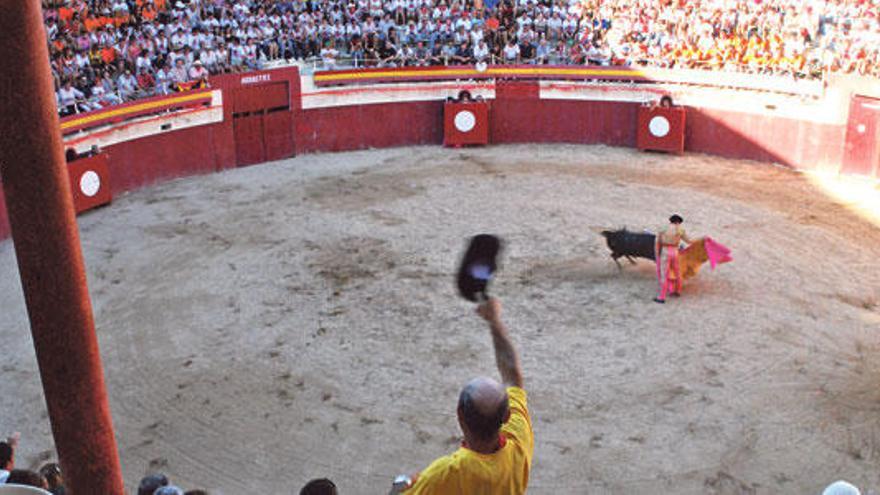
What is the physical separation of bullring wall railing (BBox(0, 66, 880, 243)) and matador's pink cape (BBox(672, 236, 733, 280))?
302 inches

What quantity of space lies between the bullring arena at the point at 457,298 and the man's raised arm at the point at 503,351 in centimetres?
547

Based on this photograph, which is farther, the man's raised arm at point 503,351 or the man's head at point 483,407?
the man's raised arm at point 503,351

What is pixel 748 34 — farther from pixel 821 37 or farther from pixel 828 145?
pixel 828 145

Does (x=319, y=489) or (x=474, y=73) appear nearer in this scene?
(x=319, y=489)

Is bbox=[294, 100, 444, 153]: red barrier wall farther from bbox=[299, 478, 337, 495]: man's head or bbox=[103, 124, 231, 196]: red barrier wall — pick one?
bbox=[299, 478, 337, 495]: man's head

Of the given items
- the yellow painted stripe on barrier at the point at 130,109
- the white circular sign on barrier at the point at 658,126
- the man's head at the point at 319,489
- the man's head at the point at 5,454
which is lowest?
the white circular sign on barrier at the point at 658,126

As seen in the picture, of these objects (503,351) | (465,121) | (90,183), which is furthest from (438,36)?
(503,351)

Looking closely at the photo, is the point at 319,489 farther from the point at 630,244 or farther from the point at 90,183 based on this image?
the point at 90,183

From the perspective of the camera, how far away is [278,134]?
72.1 feet

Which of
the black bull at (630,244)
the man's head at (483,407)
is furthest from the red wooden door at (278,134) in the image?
the man's head at (483,407)

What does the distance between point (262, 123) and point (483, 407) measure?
63.0ft

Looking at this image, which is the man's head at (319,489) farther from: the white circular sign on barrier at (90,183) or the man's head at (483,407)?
the white circular sign on barrier at (90,183)

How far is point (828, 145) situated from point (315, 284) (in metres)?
11.8

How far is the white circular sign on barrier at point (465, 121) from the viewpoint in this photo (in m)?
22.5
